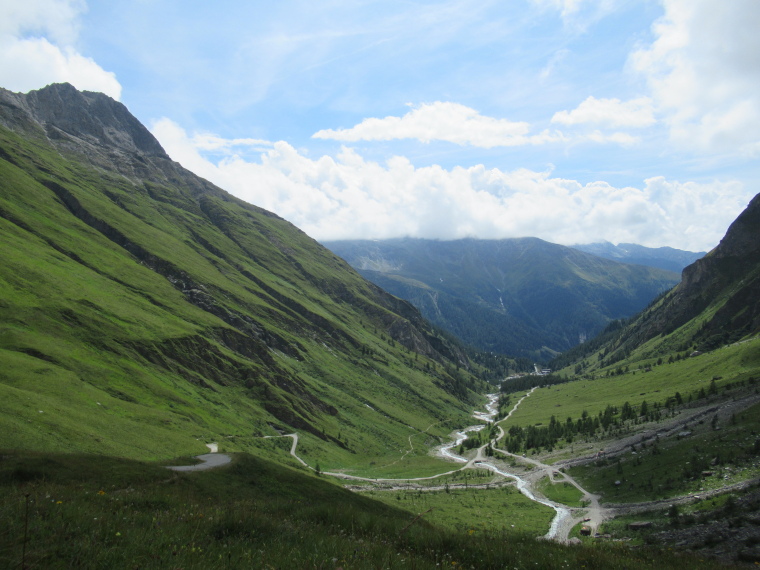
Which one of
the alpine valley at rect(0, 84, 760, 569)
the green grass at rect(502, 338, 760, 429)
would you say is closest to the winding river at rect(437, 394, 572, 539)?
the alpine valley at rect(0, 84, 760, 569)

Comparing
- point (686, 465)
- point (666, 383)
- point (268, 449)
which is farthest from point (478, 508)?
point (666, 383)

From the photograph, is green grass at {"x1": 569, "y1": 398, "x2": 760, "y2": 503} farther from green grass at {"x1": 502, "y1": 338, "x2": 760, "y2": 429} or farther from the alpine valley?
green grass at {"x1": 502, "y1": 338, "x2": 760, "y2": 429}

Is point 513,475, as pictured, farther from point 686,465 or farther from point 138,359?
point 138,359

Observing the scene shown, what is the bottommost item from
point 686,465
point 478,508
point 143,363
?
point 478,508

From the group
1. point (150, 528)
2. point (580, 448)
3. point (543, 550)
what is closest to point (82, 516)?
point (150, 528)

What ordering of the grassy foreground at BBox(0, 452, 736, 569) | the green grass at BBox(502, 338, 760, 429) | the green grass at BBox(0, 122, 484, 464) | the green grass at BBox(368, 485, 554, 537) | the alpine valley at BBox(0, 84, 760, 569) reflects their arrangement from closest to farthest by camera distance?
the grassy foreground at BBox(0, 452, 736, 569)
the alpine valley at BBox(0, 84, 760, 569)
the green grass at BBox(368, 485, 554, 537)
the green grass at BBox(0, 122, 484, 464)
the green grass at BBox(502, 338, 760, 429)

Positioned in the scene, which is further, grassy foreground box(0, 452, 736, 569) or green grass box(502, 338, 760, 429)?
green grass box(502, 338, 760, 429)

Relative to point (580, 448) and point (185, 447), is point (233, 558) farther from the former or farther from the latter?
point (580, 448)

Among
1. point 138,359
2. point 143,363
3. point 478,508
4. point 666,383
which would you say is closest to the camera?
point 478,508

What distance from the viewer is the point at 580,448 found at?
101250 millimetres

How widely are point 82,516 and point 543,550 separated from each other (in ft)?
43.0

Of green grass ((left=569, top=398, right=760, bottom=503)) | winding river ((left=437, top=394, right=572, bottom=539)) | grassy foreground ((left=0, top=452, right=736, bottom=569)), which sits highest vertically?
grassy foreground ((left=0, top=452, right=736, bottom=569))

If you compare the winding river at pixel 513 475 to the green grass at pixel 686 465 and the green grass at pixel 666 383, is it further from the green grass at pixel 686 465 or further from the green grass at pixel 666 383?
the green grass at pixel 666 383

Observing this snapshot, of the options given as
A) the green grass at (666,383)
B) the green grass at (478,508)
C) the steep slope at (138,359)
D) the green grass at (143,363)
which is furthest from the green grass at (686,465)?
the steep slope at (138,359)
